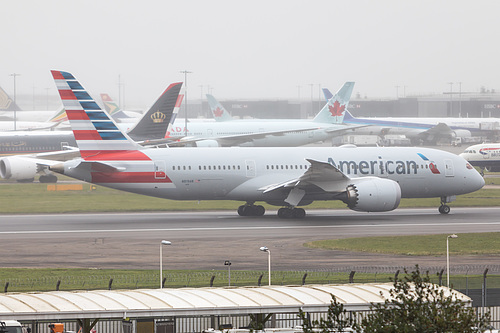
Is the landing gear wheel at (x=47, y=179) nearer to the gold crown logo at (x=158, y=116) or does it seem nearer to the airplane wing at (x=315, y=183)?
the gold crown logo at (x=158, y=116)

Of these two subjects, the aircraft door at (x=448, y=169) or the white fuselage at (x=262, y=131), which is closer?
the aircraft door at (x=448, y=169)

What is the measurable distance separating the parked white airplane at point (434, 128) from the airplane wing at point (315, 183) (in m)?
106

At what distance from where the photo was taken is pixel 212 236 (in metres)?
41.0

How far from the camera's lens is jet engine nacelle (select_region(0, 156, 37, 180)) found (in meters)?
69.4

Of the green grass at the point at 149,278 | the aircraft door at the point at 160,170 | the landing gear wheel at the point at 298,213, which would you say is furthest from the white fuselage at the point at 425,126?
the green grass at the point at 149,278

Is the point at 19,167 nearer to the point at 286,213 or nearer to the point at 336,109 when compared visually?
the point at 286,213

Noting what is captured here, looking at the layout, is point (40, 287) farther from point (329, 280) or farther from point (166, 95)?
point (166, 95)

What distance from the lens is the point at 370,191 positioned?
46.2 metres

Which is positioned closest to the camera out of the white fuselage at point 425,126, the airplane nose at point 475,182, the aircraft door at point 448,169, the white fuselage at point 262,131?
the aircraft door at point 448,169

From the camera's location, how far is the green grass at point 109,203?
180 feet

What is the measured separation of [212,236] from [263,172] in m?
8.83

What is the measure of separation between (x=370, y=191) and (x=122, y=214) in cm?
1591

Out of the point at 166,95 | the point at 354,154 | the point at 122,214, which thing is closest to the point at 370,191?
the point at 354,154

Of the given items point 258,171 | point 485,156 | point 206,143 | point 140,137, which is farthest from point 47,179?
point 485,156
